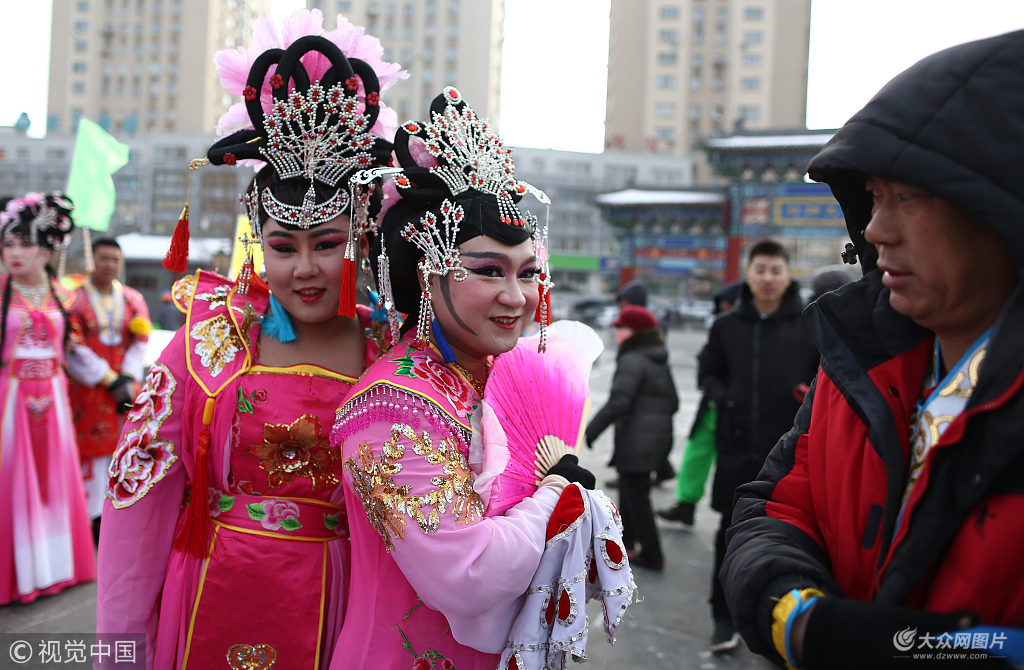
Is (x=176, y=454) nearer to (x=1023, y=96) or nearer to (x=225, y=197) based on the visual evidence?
(x=1023, y=96)

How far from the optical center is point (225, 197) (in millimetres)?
26031

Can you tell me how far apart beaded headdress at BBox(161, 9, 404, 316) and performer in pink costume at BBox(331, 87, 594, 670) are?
0.12 meters

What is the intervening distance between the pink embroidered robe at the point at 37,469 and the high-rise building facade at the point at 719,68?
42566 millimetres

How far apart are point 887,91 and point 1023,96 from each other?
0.16 meters

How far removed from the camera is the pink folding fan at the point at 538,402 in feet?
4.58

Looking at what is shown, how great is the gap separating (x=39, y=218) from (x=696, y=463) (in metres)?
4.13

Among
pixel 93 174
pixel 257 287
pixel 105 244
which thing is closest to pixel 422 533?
pixel 257 287

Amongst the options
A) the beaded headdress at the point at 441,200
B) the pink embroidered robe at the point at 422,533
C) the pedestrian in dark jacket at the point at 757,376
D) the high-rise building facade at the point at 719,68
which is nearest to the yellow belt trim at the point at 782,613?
the pink embroidered robe at the point at 422,533

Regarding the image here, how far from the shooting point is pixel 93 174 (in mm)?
4285

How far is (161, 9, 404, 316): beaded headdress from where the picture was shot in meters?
1.53

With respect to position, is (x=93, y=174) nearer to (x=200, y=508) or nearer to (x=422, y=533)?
(x=200, y=508)

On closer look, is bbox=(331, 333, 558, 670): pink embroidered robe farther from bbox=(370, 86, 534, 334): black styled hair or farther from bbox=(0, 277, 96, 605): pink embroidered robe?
bbox=(0, 277, 96, 605): pink embroidered robe

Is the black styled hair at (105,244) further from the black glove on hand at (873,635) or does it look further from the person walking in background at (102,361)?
the black glove on hand at (873,635)

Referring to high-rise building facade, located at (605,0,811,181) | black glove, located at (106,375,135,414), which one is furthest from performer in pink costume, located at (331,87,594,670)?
high-rise building facade, located at (605,0,811,181)
